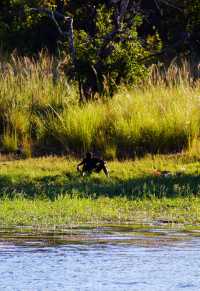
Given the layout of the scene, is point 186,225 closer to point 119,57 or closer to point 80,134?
point 80,134

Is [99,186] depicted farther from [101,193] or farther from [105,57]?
[105,57]

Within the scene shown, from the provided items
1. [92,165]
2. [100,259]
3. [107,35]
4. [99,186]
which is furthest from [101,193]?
[107,35]

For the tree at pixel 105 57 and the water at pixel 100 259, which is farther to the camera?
the tree at pixel 105 57

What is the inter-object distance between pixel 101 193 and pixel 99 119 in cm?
341

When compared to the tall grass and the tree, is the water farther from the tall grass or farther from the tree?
the tree

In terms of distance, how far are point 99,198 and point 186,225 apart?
216 centimetres

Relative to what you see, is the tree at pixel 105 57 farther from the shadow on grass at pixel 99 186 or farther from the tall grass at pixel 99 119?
the shadow on grass at pixel 99 186

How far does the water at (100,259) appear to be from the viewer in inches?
333

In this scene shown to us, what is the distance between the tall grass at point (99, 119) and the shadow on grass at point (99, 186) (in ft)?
5.90

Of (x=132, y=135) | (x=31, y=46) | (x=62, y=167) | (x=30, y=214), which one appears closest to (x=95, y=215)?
(x=30, y=214)

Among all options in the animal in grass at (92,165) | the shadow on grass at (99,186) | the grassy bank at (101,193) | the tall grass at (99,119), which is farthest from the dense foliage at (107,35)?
the shadow on grass at (99,186)

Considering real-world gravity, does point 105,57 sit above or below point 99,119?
above

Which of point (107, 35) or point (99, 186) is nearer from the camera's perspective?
point (99, 186)

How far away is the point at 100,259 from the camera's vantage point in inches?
368
